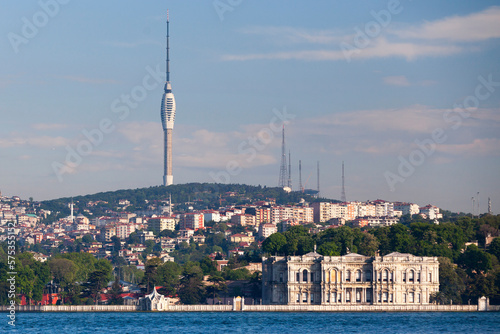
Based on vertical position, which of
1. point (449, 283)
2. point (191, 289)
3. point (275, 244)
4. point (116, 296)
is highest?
point (275, 244)

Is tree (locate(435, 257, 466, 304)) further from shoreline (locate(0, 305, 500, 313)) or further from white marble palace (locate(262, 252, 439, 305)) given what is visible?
shoreline (locate(0, 305, 500, 313))

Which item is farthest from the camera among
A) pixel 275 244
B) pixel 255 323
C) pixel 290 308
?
pixel 275 244

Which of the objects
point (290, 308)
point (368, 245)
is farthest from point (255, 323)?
point (368, 245)

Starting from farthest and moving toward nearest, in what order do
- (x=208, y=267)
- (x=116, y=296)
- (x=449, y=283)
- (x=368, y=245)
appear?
(x=208, y=267) → (x=368, y=245) → (x=116, y=296) → (x=449, y=283)

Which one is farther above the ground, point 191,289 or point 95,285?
point 95,285

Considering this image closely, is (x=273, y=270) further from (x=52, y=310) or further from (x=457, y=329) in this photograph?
(x=457, y=329)

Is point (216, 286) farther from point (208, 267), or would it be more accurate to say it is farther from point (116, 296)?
point (208, 267)

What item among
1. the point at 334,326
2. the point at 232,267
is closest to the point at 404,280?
the point at 334,326

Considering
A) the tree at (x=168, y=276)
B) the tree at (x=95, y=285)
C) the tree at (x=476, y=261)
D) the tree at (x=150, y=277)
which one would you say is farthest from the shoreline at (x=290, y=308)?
the tree at (x=476, y=261)

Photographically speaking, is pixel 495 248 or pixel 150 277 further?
pixel 495 248
